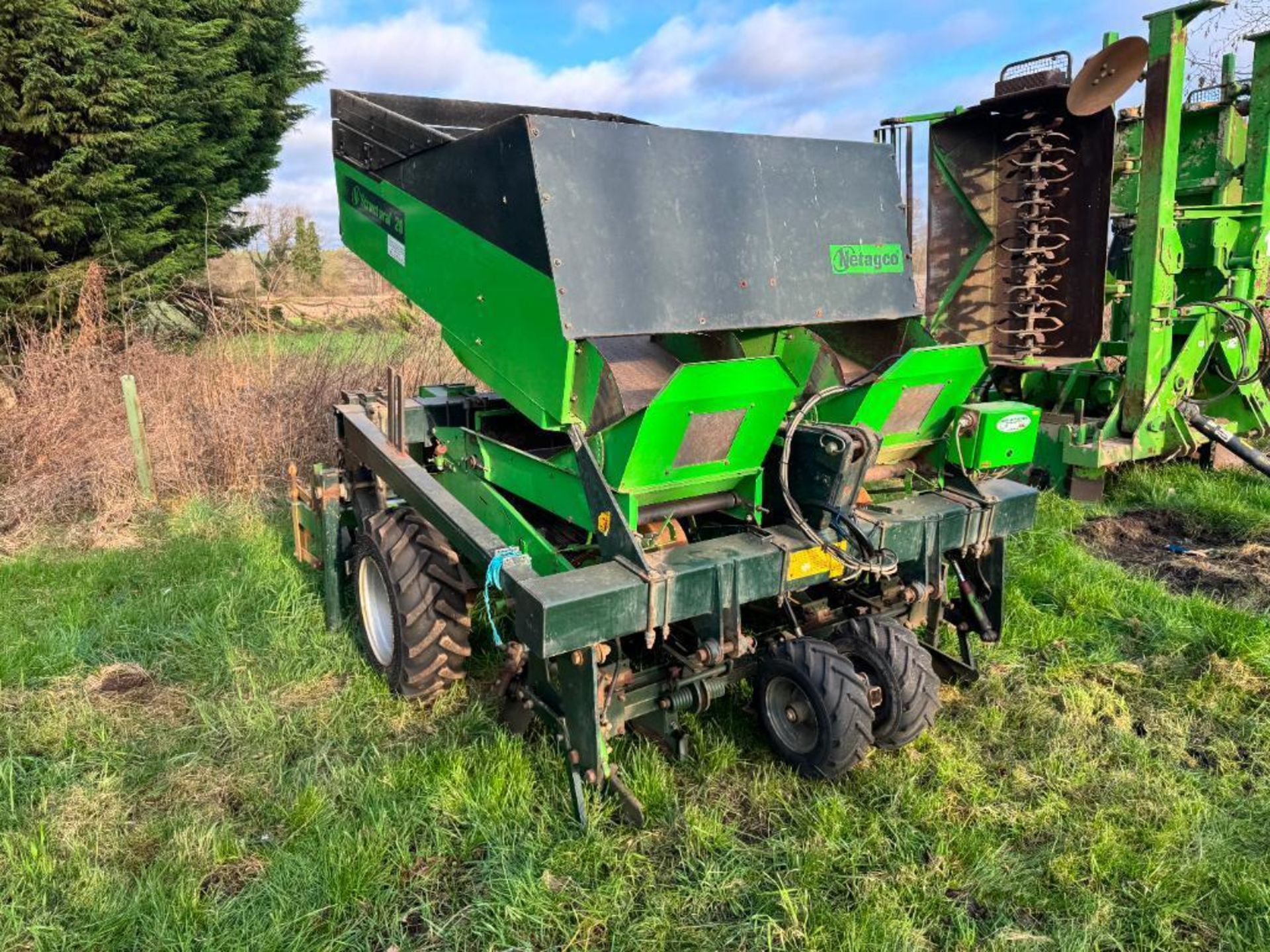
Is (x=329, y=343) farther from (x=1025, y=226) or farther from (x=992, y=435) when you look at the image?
(x=992, y=435)

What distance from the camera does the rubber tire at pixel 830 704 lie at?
2.95 m

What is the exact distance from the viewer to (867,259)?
3.59 m

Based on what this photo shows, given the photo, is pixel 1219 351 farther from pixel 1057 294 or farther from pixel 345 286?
pixel 345 286

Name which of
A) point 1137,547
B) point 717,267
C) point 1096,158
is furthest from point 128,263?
point 1137,547

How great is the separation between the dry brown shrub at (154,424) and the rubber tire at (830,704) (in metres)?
4.83

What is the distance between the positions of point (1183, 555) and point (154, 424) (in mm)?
6884

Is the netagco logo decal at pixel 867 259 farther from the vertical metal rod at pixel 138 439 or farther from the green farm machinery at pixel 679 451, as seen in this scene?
the vertical metal rod at pixel 138 439

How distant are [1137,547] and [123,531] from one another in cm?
624

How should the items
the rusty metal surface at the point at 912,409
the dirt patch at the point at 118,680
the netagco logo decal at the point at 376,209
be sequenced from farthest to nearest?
the netagco logo decal at the point at 376,209, the dirt patch at the point at 118,680, the rusty metal surface at the point at 912,409

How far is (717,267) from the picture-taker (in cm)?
323

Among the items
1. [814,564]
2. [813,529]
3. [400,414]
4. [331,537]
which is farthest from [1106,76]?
[331,537]

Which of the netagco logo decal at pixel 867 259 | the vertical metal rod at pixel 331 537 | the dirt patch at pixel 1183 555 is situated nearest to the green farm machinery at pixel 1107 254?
the dirt patch at pixel 1183 555

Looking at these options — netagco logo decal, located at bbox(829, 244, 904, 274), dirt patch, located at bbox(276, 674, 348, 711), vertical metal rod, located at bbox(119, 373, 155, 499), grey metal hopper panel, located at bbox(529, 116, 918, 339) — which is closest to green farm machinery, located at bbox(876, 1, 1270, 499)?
netagco logo decal, located at bbox(829, 244, 904, 274)

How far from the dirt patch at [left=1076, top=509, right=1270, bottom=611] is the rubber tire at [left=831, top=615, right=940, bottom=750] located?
7.49ft
